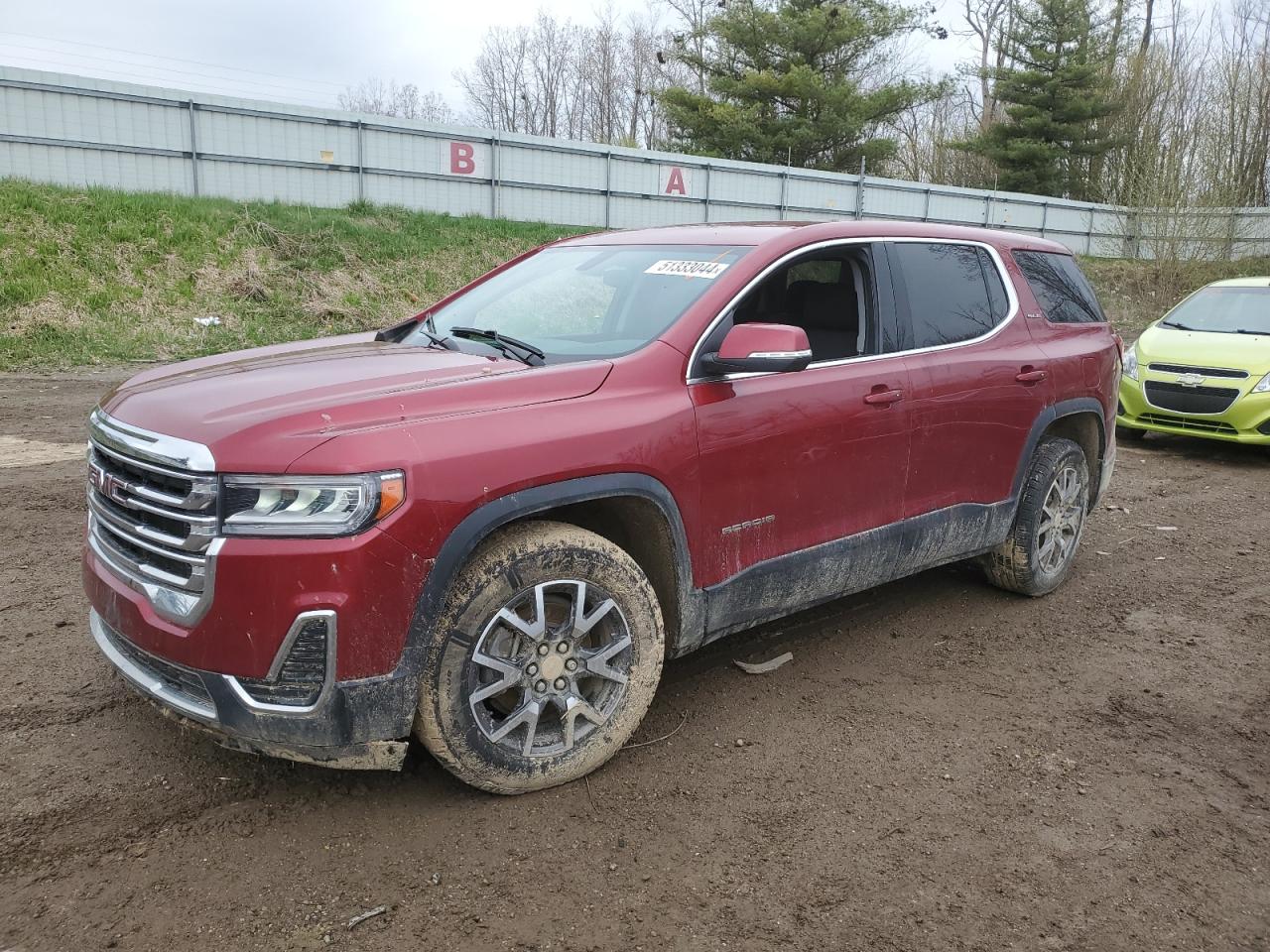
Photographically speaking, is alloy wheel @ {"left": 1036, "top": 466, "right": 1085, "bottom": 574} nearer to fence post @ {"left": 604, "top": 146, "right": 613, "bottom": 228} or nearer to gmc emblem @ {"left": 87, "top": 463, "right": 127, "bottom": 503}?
gmc emblem @ {"left": 87, "top": 463, "right": 127, "bottom": 503}

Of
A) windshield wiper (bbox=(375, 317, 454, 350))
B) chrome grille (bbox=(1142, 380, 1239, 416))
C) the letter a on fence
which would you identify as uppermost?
the letter a on fence

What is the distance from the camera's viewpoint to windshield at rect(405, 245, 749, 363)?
3.56 metres

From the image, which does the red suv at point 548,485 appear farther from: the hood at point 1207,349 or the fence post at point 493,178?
the fence post at point 493,178

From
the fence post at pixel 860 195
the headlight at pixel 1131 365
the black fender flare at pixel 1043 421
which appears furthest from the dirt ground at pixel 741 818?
the fence post at pixel 860 195

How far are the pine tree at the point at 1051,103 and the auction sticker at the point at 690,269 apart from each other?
3836 cm

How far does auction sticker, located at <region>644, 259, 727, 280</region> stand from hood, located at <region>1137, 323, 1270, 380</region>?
747 cm

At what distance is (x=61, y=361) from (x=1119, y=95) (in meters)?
39.3

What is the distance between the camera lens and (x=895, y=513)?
411cm

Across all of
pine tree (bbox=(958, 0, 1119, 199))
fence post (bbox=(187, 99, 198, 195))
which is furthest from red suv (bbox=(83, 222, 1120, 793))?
pine tree (bbox=(958, 0, 1119, 199))

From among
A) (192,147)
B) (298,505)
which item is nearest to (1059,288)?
(298,505)

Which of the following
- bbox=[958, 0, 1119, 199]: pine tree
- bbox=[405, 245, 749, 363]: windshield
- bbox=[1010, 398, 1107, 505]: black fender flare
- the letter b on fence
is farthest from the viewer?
bbox=[958, 0, 1119, 199]: pine tree

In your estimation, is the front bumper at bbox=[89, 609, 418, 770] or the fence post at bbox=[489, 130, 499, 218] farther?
the fence post at bbox=[489, 130, 499, 218]

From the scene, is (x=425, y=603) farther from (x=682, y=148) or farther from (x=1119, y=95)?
(x=1119, y=95)

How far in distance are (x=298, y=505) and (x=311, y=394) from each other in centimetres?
44
